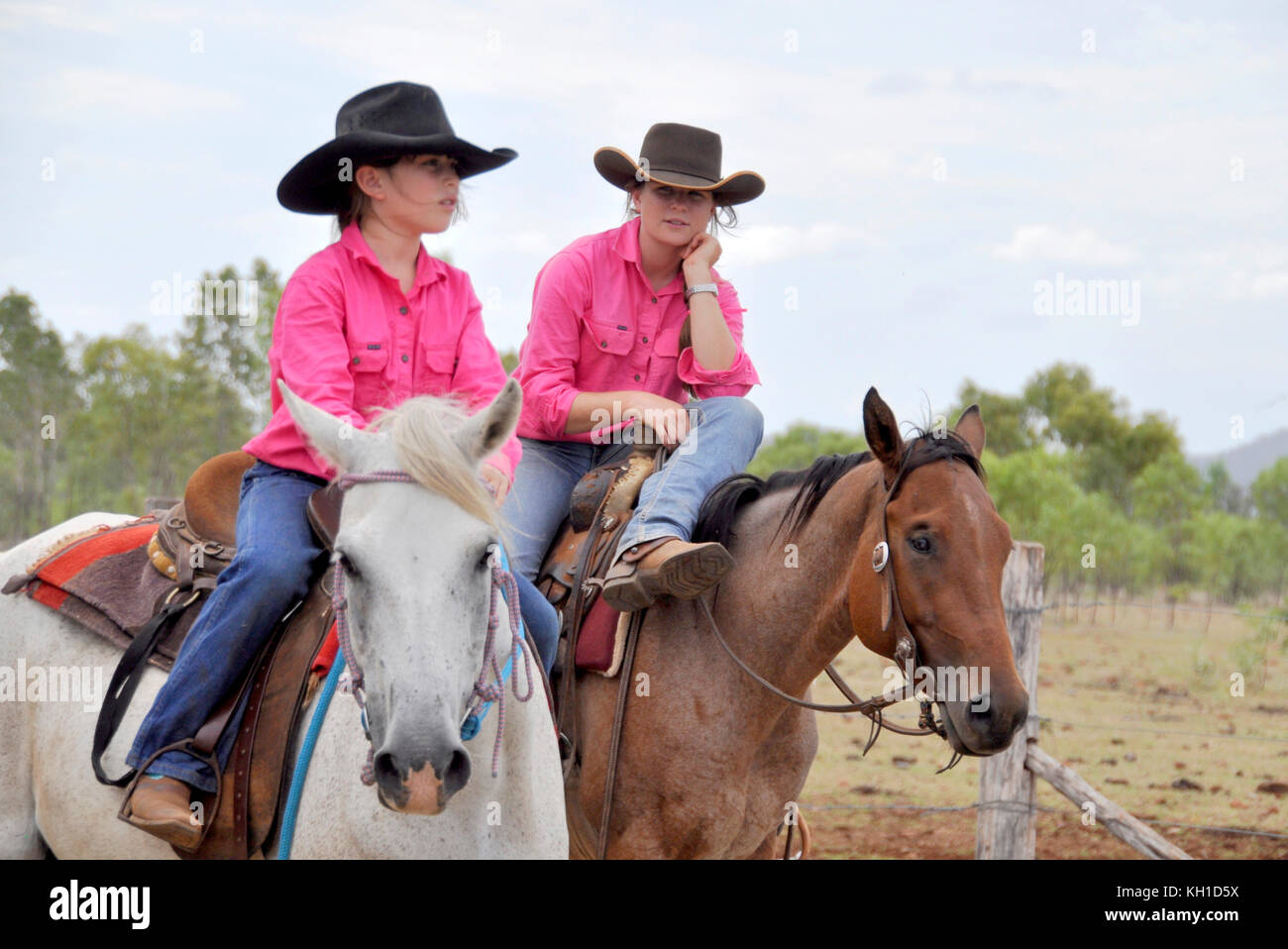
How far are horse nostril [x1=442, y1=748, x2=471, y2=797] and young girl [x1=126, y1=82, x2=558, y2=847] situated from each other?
802mm

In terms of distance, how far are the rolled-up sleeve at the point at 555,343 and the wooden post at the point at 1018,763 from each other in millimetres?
3016

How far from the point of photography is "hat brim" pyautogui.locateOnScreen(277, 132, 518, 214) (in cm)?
337

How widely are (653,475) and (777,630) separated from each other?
31.2 inches

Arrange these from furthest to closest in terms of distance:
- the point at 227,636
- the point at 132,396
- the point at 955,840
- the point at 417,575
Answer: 1. the point at 132,396
2. the point at 955,840
3. the point at 227,636
4. the point at 417,575

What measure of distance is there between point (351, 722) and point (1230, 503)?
37968 mm

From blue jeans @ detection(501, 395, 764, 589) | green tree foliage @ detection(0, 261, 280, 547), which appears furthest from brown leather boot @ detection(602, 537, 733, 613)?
green tree foliage @ detection(0, 261, 280, 547)

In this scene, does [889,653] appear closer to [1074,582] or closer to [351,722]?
[351,722]

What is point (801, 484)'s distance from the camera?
166 inches

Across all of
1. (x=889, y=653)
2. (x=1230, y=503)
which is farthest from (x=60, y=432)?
(x=1230, y=503)

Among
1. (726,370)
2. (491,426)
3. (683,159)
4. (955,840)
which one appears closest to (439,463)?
(491,426)

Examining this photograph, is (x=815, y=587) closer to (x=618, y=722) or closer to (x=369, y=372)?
(x=618, y=722)

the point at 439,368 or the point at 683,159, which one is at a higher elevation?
the point at 683,159

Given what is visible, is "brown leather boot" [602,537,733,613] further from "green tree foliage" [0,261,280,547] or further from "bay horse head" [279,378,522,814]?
"green tree foliage" [0,261,280,547]

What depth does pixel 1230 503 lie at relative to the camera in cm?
3541
